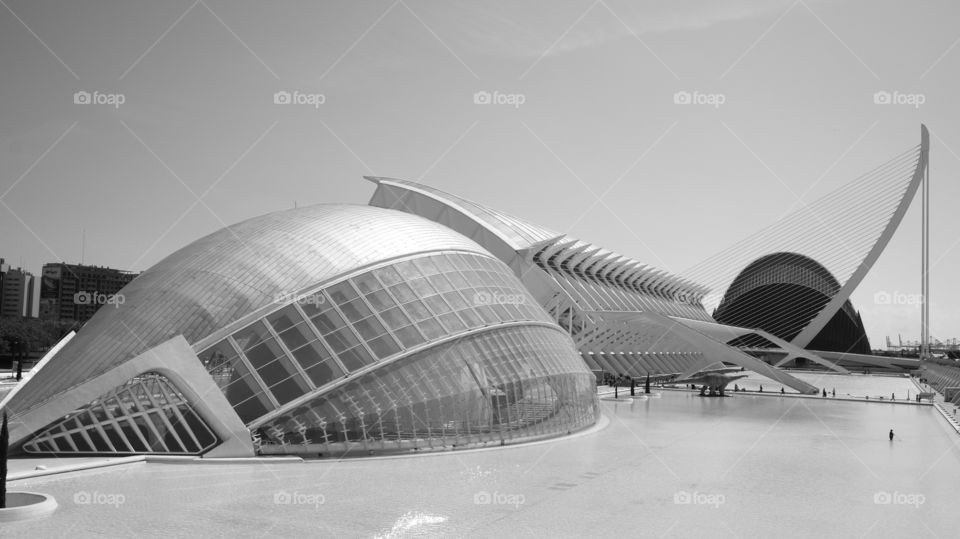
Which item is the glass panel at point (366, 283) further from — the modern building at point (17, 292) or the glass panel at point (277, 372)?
the modern building at point (17, 292)

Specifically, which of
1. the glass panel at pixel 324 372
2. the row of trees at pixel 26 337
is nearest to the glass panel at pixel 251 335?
the glass panel at pixel 324 372

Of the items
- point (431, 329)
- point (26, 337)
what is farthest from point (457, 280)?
point (26, 337)

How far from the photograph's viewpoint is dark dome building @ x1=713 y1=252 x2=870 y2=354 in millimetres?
131500

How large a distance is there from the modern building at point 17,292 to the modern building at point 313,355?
159998 mm

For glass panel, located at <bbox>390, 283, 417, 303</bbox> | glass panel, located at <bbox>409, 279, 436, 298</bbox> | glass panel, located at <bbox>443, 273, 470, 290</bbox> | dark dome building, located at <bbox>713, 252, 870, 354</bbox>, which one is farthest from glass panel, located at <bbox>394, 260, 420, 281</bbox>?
dark dome building, located at <bbox>713, 252, 870, 354</bbox>

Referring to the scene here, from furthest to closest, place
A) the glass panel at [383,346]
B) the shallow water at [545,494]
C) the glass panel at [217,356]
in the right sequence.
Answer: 1. the glass panel at [383,346]
2. the glass panel at [217,356]
3. the shallow water at [545,494]

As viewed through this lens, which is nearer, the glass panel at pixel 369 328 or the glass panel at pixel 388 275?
the glass panel at pixel 369 328

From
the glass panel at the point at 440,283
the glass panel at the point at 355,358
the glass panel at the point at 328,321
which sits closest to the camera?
the glass panel at the point at 355,358

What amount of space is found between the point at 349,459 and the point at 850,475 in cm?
1382

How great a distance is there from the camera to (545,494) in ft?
60.0

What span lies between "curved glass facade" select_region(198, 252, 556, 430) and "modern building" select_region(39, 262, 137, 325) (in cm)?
13721

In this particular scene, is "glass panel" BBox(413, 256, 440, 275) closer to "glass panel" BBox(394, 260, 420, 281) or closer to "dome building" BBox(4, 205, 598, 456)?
"dome building" BBox(4, 205, 598, 456)

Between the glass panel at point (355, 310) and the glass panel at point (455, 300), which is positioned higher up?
the glass panel at point (455, 300)

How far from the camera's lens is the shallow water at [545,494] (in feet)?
49.5
